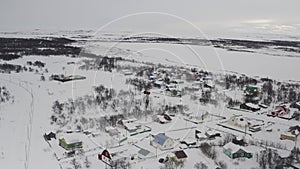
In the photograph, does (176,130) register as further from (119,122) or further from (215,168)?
(215,168)

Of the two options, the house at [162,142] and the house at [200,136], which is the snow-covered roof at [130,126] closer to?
the house at [162,142]

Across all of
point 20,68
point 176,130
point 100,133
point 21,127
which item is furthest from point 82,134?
point 20,68

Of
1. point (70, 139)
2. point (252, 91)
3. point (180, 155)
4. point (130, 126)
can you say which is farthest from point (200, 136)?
point (252, 91)

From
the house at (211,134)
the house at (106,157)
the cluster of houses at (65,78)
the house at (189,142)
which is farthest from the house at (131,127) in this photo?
the cluster of houses at (65,78)

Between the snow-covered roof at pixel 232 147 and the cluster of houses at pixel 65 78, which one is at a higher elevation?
the cluster of houses at pixel 65 78

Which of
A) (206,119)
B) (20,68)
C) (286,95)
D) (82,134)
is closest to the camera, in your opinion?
(82,134)

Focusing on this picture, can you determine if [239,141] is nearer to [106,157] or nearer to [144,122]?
[144,122]

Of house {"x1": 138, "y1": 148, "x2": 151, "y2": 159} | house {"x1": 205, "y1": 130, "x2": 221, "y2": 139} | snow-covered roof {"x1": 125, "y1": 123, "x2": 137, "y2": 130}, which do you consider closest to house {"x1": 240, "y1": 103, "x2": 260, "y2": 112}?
house {"x1": 205, "y1": 130, "x2": 221, "y2": 139}
